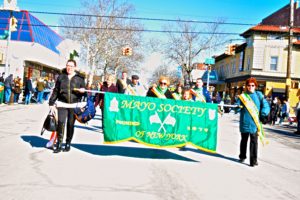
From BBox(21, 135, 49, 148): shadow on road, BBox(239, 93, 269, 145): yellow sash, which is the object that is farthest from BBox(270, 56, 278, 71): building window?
BBox(21, 135, 49, 148): shadow on road

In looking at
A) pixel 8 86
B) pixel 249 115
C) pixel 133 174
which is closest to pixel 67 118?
pixel 133 174

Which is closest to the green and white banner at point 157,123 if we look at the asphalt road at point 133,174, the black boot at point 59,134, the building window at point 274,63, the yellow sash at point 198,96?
the asphalt road at point 133,174

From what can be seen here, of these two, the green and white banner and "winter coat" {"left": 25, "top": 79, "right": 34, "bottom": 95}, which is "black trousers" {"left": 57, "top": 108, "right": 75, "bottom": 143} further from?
"winter coat" {"left": 25, "top": 79, "right": 34, "bottom": 95}

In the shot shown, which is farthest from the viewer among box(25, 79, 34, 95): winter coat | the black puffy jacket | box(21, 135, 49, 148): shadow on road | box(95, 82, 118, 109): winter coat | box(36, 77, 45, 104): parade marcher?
box(36, 77, 45, 104): parade marcher

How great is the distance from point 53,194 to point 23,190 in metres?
0.40

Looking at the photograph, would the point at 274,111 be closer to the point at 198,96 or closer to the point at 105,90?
the point at 105,90

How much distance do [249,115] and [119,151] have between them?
9.20 feet

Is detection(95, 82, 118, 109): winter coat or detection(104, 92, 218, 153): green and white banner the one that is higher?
detection(95, 82, 118, 109): winter coat

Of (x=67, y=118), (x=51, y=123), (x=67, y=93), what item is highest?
(x=67, y=93)

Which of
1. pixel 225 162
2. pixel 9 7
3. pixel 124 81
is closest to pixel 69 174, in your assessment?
pixel 225 162

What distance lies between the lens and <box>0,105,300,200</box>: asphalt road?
4.56 metres

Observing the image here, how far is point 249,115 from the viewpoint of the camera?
6867 millimetres

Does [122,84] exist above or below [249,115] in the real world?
above

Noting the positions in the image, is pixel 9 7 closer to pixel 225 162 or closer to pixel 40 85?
pixel 40 85
